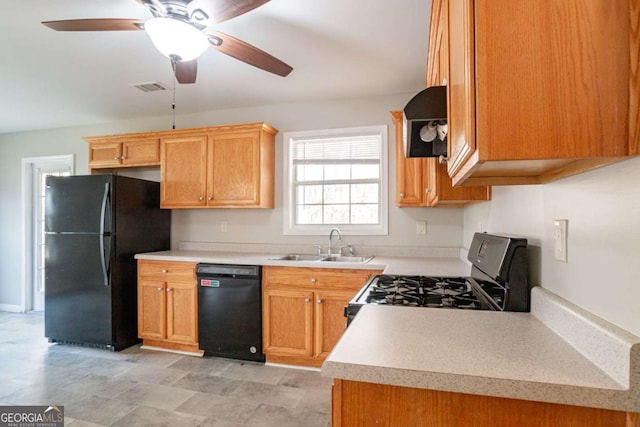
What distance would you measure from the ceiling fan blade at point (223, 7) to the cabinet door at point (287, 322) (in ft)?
6.57

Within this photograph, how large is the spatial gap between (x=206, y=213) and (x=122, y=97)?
140 centimetres

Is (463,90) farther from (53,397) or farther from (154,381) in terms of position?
(53,397)

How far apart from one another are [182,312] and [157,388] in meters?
0.74

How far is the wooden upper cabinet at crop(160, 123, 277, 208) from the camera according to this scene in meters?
3.25

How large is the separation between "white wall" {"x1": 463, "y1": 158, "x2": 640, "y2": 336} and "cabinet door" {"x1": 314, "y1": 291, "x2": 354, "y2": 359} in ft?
5.58

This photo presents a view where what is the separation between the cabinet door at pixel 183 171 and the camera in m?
3.38

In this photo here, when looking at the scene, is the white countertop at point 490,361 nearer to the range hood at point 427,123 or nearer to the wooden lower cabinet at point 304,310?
the range hood at point 427,123

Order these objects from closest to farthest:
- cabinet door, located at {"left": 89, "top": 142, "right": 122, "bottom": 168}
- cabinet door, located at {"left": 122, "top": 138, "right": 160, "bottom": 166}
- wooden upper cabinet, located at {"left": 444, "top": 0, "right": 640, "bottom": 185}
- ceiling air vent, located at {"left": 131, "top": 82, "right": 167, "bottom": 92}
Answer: wooden upper cabinet, located at {"left": 444, "top": 0, "right": 640, "bottom": 185}
ceiling air vent, located at {"left": 131, "top": 82, "right": 167, "bottom": 92}
cabinet door, located at {"left": 122, "top": 138, "right": 160, "bottom": 166}
cabinet door, located at {"left": 89, "top": 142, "right": 122, "bottom": 168}

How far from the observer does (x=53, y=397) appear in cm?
234

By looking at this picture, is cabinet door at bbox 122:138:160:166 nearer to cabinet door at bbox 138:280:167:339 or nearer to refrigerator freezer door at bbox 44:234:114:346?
refrigerator freezer door at bbox 44:234:114:346

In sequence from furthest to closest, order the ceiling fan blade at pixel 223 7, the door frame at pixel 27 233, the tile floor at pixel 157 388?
the door frame at pixel 27 233 → the tile floor at pixel 157 388 → the ceiling fan blade at pixel 223 7

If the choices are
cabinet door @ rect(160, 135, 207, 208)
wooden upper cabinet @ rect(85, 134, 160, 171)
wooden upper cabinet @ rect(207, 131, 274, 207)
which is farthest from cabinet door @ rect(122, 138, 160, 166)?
wooden upper cabinet @ rect(207, 131, 274, 207)

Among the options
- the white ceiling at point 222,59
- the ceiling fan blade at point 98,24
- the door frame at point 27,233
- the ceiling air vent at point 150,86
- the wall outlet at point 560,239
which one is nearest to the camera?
the wall outlet at point 560,239

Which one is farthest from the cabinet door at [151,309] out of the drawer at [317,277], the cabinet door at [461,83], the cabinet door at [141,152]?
the cabinet door at [461,83]
